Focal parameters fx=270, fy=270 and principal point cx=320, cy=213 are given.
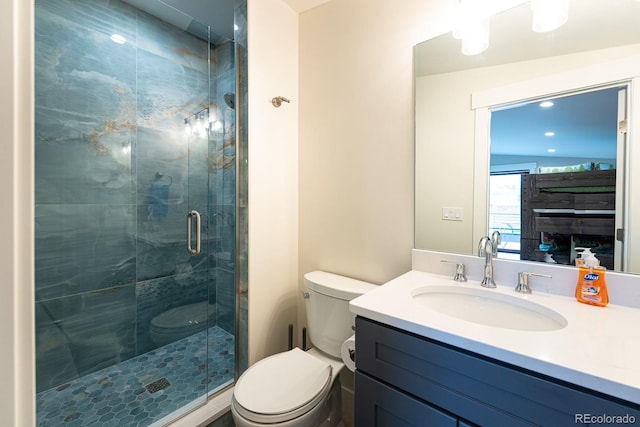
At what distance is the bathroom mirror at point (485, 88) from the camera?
90 cm

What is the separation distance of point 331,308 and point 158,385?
1.14 m

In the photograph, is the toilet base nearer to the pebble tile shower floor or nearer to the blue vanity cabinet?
the blue vanity cabinet

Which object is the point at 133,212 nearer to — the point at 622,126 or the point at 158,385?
the point at 158,385

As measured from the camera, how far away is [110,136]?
169cm

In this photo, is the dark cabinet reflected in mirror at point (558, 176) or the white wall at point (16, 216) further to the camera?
the dark cabinet reflected in mirror at point (558, 176)

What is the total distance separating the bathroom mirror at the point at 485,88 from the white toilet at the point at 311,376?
50 cm

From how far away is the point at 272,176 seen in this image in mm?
1623

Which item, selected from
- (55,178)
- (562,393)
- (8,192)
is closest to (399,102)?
(562,393)

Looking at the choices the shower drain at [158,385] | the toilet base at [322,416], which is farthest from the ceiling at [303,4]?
the shower drain at [158,385]

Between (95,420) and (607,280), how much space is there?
2253 mm

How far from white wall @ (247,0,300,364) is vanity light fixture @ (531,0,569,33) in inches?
47.7

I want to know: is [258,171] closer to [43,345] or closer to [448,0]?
[448,0]

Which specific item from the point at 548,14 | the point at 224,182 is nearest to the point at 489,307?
the point at 548,14

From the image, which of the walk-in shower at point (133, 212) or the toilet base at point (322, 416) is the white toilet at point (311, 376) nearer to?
the toilet base at point (322, 416)
